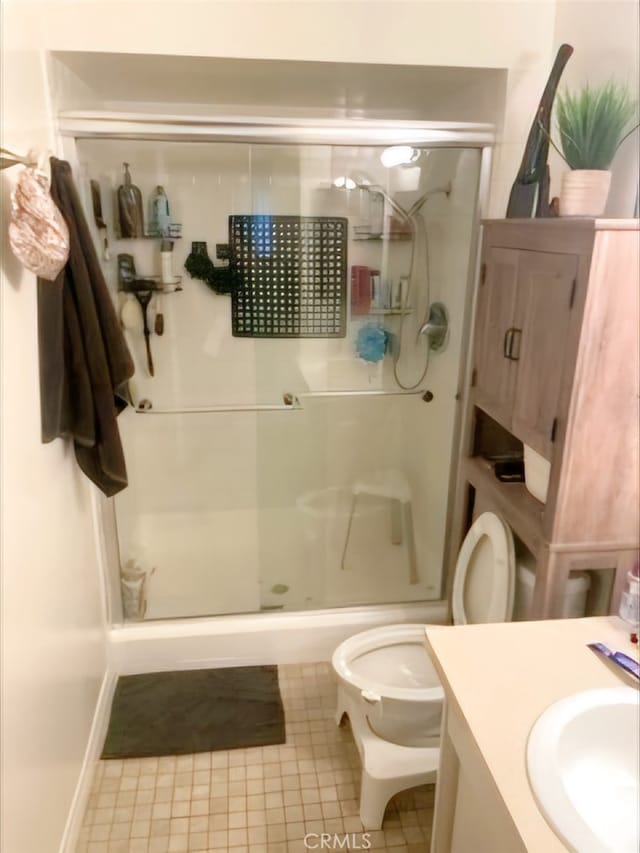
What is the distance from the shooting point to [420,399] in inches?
100

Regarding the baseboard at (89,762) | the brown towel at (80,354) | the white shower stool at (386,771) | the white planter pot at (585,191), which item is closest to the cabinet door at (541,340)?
the white planter pot at (585,191)

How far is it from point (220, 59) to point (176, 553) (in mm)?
1834

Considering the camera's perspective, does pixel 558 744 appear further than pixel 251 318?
No

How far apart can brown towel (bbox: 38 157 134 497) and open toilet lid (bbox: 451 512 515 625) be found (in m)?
1.07

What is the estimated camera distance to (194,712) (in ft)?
7.19

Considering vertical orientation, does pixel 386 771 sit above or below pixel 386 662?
below

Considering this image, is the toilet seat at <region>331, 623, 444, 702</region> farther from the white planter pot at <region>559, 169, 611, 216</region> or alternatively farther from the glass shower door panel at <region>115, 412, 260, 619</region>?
the white planter pot at <region>559, 169, 611, 216</region>

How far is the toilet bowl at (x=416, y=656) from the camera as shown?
177 centimetres

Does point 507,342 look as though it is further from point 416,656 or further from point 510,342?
point 416,656

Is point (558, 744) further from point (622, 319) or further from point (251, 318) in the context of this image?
point (251, 318)

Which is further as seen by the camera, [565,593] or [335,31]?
[335,31]

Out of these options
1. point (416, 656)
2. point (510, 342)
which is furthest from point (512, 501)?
point (416, 656)

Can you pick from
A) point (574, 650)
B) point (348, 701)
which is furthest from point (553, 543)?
point (348, 701)

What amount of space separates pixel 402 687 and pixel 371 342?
1.25 meters
